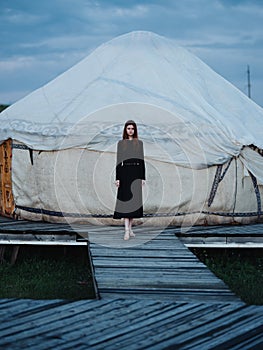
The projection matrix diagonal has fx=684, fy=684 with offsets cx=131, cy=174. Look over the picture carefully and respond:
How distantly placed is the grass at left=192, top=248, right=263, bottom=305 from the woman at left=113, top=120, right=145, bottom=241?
2.94 feet

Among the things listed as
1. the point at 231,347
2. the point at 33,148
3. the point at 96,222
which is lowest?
the point at 231,347

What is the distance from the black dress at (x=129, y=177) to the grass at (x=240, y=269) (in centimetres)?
92

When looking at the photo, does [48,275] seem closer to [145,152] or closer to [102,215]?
[102,215]

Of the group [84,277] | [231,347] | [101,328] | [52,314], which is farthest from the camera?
[84,277]

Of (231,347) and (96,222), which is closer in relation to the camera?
(231,347)

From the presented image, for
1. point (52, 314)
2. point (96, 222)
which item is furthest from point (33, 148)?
point (52, 314)

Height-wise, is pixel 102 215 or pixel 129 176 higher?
pixel 129 176

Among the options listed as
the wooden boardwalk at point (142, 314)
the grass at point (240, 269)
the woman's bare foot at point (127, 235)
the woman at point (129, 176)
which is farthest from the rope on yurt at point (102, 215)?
the wooden boardwalk at point (142, 314)

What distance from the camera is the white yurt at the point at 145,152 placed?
233 inches

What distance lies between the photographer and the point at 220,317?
127 inches

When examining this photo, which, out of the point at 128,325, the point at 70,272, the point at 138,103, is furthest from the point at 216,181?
the point at 128,325

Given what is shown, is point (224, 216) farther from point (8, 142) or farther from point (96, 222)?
point (8, 142)

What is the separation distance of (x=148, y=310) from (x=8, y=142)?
11.5 feet

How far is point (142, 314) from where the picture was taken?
10.7ft
